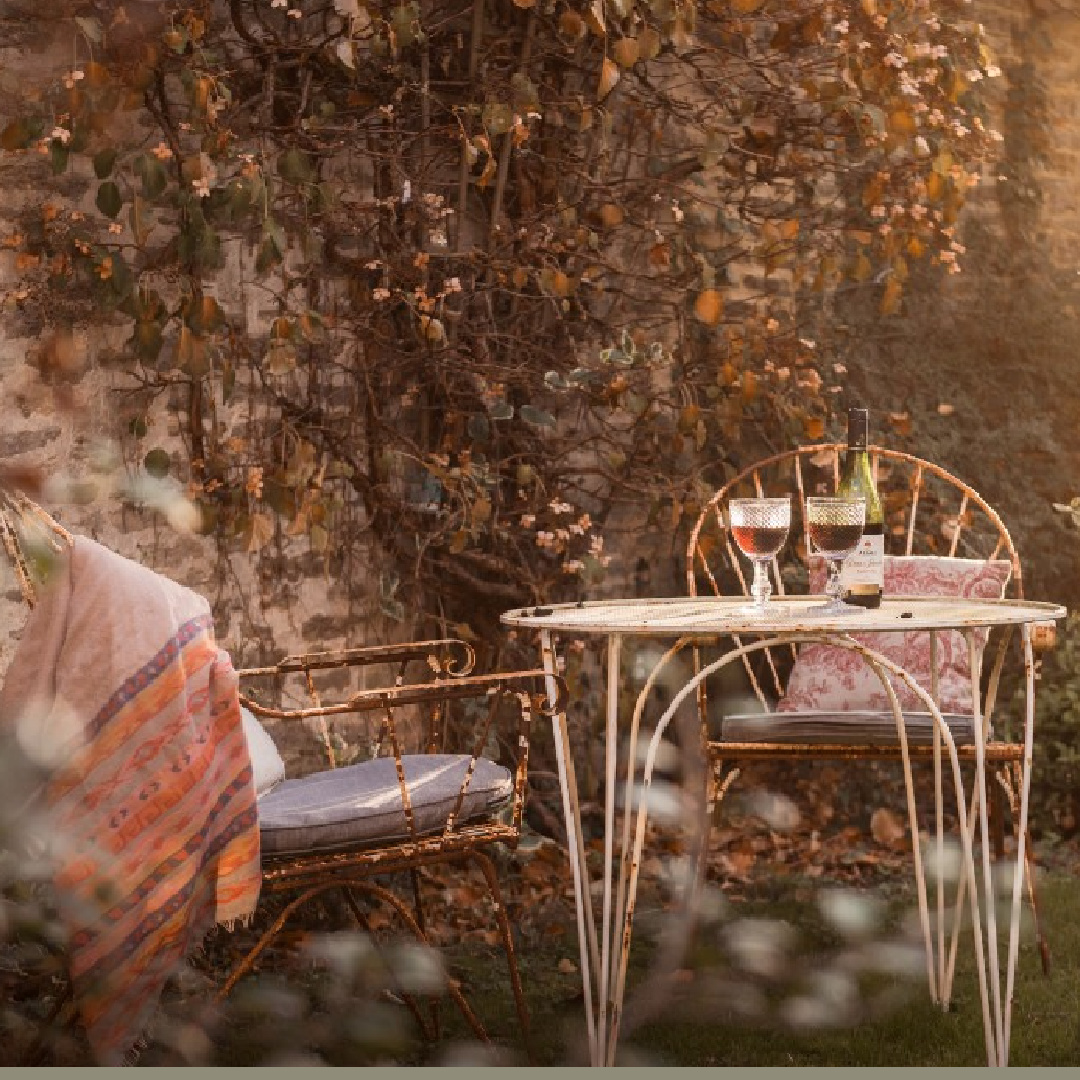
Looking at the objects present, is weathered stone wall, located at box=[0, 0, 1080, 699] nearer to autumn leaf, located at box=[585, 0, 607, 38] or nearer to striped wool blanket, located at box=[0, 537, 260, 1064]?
autumn leaf, located at box=[585, 0, 607, 38]

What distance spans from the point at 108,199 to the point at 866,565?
1760 millimetres

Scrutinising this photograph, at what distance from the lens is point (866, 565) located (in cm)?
327

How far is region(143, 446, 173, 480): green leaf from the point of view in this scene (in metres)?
3.97

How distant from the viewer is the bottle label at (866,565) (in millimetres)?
3258

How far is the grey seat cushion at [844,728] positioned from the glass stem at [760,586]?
487 millimetres

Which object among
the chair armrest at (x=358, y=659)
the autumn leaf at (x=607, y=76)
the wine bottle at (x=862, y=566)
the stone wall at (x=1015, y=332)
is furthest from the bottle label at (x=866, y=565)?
the stone wall at (x=1015, y=332)

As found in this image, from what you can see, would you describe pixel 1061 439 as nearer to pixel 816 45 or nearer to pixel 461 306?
pixel 816 45

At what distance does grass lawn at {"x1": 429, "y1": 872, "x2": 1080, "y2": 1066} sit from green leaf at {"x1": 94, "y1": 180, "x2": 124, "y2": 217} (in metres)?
1.80

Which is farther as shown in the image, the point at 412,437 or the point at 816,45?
the point at 816,45

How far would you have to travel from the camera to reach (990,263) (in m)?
5.79

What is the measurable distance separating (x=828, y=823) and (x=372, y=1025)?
6.98 ft

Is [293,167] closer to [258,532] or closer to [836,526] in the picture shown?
[258,532]

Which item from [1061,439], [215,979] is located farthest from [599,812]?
[1061,439]

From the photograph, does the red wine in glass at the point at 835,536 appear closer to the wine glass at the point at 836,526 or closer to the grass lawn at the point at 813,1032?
the wine glass at the point at 836,526
